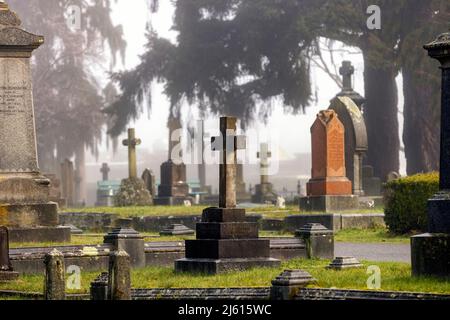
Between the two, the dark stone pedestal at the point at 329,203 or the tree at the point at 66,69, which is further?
the tree at the point at 66,69

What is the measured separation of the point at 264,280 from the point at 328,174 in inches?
635

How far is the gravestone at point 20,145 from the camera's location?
75.6 feet

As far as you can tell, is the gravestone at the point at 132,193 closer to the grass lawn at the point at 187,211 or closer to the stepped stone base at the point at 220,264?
the grass lawn at the point at 187,211

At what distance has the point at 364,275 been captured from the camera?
16.0 m

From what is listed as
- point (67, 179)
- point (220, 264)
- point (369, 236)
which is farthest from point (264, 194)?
point (220, 264)

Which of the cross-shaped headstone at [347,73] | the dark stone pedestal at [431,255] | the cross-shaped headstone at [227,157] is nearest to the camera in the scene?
the dark stone pedestal at [431,255]

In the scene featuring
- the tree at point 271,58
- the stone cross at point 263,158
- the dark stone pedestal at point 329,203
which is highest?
the tree at point 271,58

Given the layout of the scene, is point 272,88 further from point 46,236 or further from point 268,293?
point 268,293

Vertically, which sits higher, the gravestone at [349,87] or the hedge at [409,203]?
the gravestone at [349,87]

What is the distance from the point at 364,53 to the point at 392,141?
407cm

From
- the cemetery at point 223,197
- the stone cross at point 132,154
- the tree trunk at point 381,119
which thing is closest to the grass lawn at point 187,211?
the cemetery at point 223,197

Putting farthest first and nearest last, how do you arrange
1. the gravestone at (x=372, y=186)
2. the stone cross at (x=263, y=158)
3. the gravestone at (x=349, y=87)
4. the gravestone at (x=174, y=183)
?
1. the stone cross at (x=263, y=158)
2. the gravestone at (x=174, y=183)
3. the gravestone at (x=349, y=87)
4. the gravestone at (x=372, y=186)

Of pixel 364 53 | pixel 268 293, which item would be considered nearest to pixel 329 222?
pixel 268 293

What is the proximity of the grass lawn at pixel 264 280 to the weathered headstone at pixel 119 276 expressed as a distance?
2.05m
